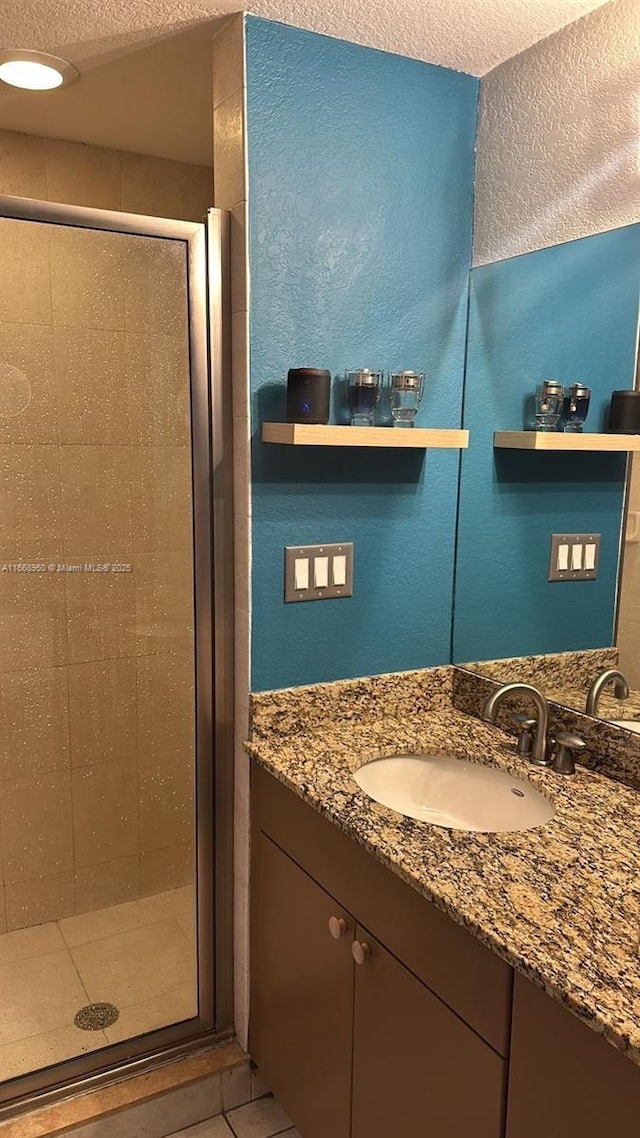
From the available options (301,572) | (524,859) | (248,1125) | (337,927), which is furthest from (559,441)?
(248,1125)

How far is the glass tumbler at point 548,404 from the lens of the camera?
5.71 feet

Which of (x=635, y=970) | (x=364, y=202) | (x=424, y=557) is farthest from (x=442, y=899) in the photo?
(x=364, y=202)

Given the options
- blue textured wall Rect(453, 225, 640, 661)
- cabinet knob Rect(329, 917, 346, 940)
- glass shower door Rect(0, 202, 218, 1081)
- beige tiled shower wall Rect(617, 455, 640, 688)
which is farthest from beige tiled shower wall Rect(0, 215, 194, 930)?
beige tiled shower wall Rect(617, 455, 640, 688)

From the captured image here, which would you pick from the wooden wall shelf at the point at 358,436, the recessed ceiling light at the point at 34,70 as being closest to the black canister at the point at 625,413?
the wooden wall shelf at the point at 358,436

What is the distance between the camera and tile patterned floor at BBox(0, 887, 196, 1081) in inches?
75.5

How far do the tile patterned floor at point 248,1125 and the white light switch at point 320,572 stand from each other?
122cm

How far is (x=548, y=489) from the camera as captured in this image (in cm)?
182

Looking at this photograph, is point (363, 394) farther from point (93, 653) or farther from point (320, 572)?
point (93, 653)

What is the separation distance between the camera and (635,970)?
990 millimetres

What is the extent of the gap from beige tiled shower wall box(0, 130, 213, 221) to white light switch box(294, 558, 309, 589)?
129 cm

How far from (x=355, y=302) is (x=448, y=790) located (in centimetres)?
105

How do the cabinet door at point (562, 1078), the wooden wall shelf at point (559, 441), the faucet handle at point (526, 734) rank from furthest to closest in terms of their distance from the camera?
the faucet handle at point (526, 734) → the wooden wall shelf at point (559, 441) → the cabinet door at point (562, 1078)

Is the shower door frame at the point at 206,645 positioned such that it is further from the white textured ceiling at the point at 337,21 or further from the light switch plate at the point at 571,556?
the light switch plate at the point at 571,556

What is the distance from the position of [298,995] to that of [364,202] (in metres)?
1.64
